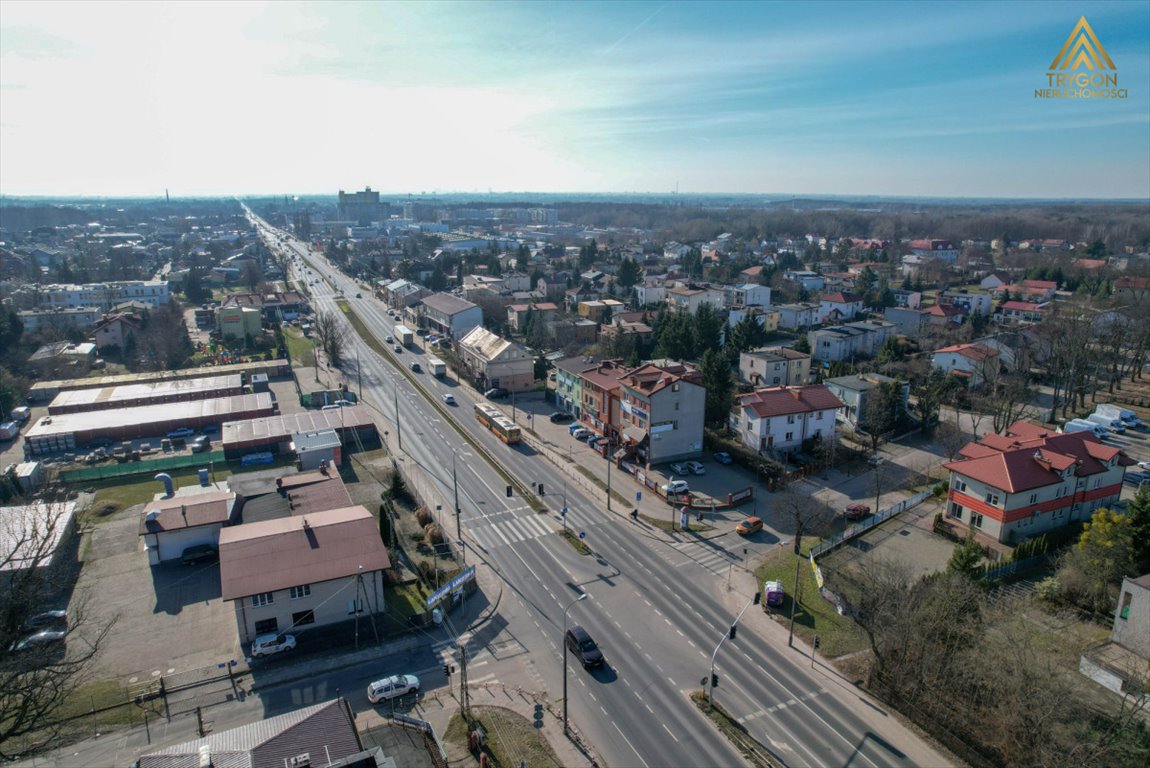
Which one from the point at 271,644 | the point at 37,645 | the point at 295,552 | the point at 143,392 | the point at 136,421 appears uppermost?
the point at 295,552

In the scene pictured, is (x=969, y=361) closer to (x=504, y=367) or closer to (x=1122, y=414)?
(x=1122, y=414)

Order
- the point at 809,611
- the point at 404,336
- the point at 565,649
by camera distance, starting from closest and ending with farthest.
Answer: the point at 565,649
the point at 809,611
the point at 404,336

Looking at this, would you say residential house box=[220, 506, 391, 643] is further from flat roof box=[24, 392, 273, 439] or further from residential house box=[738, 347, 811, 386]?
residential house box=[738, 347, 811, 386]

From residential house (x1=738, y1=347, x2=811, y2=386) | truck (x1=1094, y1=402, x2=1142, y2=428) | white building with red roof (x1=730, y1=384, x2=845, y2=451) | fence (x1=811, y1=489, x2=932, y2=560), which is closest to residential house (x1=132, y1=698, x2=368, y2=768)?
fence (x1=811, y1=489, x2=932, y2=560)

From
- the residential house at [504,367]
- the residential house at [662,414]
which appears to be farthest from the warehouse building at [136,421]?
the residential house at [662,414]

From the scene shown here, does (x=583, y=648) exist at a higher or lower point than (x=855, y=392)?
lower

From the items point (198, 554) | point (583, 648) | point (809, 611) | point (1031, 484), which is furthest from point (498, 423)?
point (1031, 484)

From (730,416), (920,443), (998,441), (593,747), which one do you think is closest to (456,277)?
(730,416)

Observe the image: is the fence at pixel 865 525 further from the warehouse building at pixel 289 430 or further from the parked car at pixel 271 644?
the warehouse building at pixel 289 430
